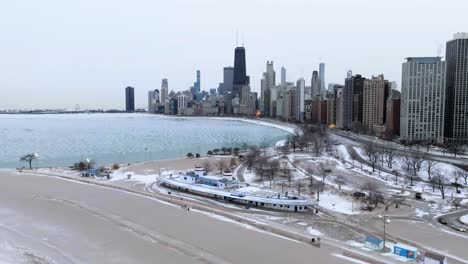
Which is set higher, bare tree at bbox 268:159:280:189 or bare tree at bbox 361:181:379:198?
bare tree at bbox 268:159:280:189

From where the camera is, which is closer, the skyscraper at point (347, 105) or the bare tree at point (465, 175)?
the bare tree at point (465, 175)

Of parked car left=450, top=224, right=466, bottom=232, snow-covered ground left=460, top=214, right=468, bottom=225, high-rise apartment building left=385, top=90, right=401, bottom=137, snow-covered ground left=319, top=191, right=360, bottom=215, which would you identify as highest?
high-rise apartment building left=385, top=90, right=401, bottom=137

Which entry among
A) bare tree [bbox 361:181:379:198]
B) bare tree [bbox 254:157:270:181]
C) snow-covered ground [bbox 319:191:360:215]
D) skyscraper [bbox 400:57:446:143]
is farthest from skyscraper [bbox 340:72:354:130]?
snow-covered ground [bbox 319:191:360:215]

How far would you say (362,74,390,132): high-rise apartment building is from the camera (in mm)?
94812

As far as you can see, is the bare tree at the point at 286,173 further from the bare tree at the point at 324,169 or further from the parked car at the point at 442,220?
the parked car at the point at 442,220

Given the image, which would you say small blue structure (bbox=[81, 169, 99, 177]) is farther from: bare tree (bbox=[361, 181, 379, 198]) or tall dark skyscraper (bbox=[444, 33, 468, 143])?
tall dark skyscraper (bbox=[444, 33, 468, 143])

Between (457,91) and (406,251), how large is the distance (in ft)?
227

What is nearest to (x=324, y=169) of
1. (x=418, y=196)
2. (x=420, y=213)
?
(x=418, y=196)

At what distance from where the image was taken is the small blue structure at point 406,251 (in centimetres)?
1622

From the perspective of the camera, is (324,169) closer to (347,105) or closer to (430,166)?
(430,166)

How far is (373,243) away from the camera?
680 inches

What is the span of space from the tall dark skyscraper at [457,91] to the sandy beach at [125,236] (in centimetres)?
6081

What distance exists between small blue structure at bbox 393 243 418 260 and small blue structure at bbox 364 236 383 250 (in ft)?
2.03

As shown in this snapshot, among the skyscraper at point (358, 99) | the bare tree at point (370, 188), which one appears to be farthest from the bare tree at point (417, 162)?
the skyscraper at point (358, 99)
